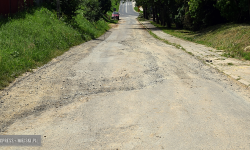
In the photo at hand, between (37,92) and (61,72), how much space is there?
2.49 meters

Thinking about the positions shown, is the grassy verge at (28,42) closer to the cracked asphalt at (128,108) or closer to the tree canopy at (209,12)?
the cracked asphalt at (128,108)

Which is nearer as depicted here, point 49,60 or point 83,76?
point 83,76

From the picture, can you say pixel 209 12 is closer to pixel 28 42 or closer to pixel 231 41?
pixel 231 41

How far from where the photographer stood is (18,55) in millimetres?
10984

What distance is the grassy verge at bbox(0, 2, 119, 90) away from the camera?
9680 mm

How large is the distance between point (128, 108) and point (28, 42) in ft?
28.7

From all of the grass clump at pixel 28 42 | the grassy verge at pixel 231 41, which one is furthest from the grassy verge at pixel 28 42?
the grassy verge at pixel 231 41

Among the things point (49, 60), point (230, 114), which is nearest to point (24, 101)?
point (230, 114)

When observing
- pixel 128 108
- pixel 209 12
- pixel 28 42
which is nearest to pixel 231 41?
pixel 209 12

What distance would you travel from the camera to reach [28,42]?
1309 centimetres

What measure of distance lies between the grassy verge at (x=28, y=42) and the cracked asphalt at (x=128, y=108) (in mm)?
681

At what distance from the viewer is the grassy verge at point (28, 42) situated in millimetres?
9680

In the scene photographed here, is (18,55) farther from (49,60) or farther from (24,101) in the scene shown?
(24,101)

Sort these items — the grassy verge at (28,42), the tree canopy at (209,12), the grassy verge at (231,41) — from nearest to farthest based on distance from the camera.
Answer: the grassy verge at (28,42) → the grassy verge at (231,41) → the tree canopy at (209,12)
